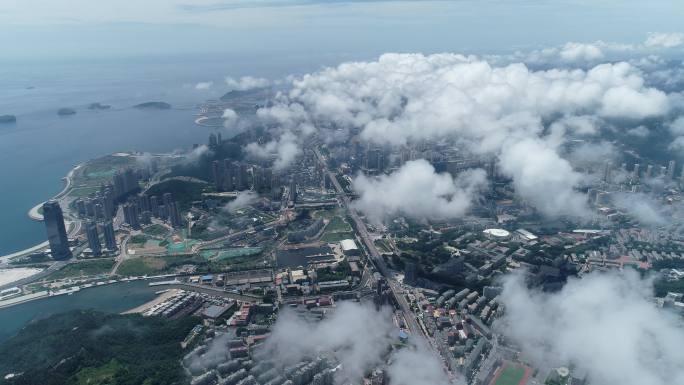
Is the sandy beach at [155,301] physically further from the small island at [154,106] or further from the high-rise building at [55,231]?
the small island at [154,106]

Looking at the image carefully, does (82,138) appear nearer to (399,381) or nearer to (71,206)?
(71,206)

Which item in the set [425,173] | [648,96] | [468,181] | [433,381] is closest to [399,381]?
[433,381]

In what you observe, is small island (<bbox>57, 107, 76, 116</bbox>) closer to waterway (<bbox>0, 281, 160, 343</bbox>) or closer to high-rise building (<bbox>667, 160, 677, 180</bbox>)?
waterway (<bbox>0, 281, 160, 343</bbox>)

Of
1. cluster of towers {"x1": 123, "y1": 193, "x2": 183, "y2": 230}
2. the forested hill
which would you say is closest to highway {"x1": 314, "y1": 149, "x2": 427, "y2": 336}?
the forested hill

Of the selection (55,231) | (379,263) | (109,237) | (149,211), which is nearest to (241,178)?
(149,211)

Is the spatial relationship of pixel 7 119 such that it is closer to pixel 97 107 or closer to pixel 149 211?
pixel 97 107
